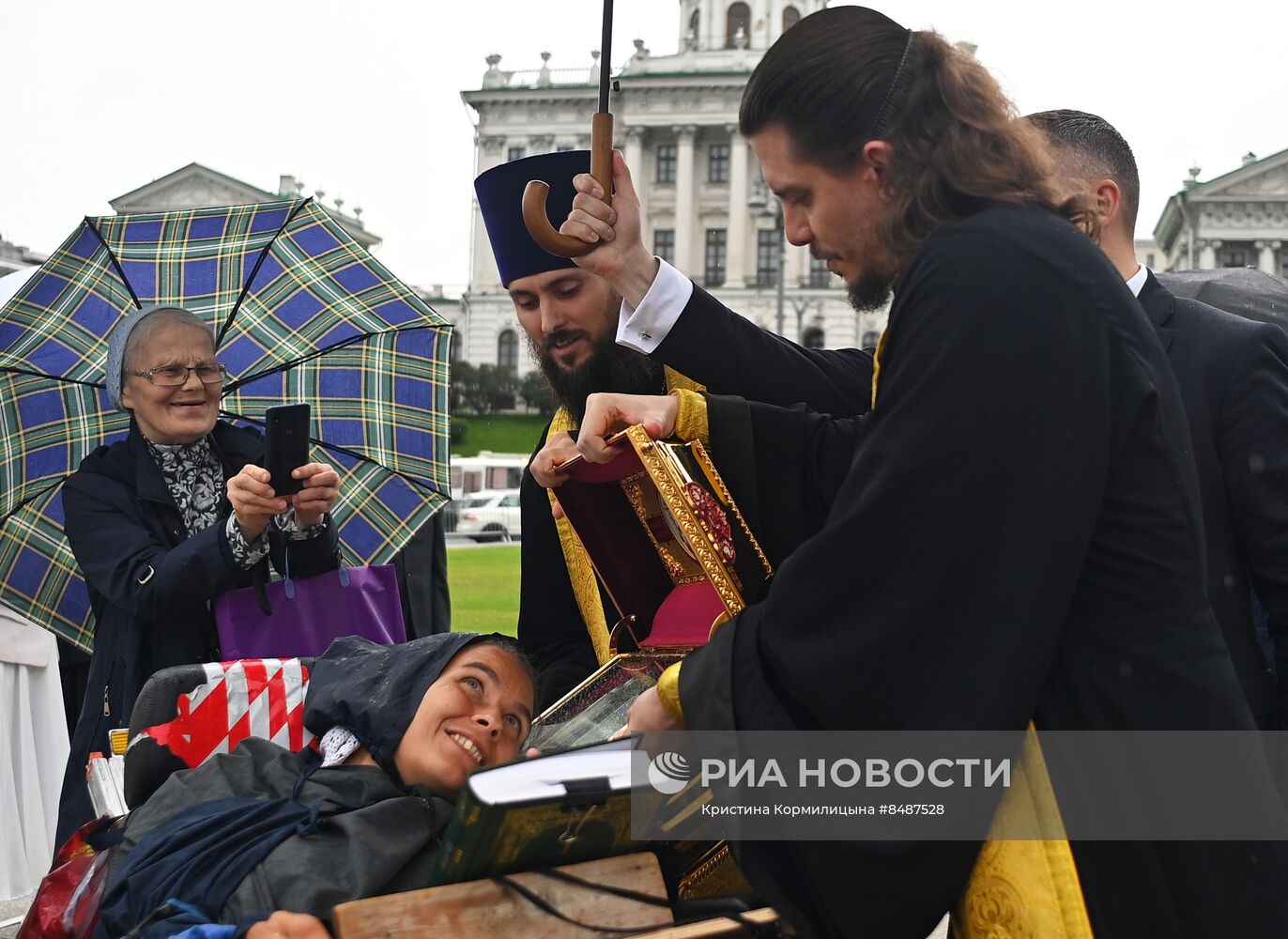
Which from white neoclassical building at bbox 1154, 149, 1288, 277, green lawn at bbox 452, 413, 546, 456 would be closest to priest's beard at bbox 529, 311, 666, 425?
green lawn at bbox 452, 413, 546, 456

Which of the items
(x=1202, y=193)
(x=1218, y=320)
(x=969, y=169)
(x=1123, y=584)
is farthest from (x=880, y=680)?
(x=1202, y=193)

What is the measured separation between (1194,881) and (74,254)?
135 inches

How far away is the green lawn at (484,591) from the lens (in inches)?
473

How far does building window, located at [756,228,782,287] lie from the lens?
64.1m

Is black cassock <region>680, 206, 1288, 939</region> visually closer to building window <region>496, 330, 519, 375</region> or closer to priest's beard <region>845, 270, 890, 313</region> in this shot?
priest's beard <region>845, 270, 890, 313</region>

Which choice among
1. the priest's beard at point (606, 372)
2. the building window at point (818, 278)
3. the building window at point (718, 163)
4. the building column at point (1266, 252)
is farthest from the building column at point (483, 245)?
the priest's beard at point (606, 372)

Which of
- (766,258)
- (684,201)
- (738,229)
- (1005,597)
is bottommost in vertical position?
(1005,597)

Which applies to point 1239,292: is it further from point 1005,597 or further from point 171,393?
point 171,393

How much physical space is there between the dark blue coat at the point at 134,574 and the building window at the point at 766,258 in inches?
2386

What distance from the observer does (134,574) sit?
349cm

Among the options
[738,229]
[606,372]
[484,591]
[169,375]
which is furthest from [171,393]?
[738,229]

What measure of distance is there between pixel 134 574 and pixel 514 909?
188cm

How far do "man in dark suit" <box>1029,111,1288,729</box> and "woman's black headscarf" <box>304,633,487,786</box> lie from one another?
5.04 feet

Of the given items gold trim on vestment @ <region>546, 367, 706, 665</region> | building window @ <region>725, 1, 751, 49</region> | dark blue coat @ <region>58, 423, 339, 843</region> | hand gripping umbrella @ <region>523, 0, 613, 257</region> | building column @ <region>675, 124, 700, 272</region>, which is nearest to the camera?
hand gripping umbrella @ <region>523, 0, 613, 257</region>
